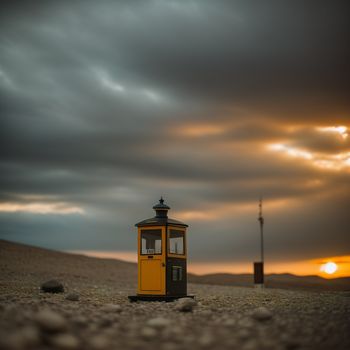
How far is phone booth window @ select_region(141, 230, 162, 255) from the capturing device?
18.4 m

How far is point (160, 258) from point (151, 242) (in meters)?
0.68

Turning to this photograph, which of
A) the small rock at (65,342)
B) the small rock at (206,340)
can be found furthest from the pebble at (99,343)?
the small rock at (206,340)

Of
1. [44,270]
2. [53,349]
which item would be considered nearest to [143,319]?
[53,349]

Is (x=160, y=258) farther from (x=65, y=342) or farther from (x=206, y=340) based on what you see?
(x=65, y=342)

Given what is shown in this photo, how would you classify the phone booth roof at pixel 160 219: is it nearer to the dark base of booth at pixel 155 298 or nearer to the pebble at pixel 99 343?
the dark base of booth at pixel 155 298

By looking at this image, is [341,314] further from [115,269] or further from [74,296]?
[115,269]

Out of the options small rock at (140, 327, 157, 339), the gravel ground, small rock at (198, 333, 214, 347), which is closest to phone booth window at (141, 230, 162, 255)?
the gravel ground

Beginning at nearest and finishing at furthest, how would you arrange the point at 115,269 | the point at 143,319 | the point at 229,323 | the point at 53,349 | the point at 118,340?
the point at 53,349 < the point at 118,340 < the point at 229,323 < the point at 143,319 < the point at 115,269

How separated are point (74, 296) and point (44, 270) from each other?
20.9 meters

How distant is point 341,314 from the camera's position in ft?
41.4

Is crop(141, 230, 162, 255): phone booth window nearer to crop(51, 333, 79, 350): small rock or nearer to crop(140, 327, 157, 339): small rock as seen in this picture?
crop(140, 327, 157, 339): small rock

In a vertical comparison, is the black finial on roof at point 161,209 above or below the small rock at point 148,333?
above

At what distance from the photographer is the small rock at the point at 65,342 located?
8180 millimetres

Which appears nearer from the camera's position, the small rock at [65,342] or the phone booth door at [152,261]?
the small rock at [65,342]
